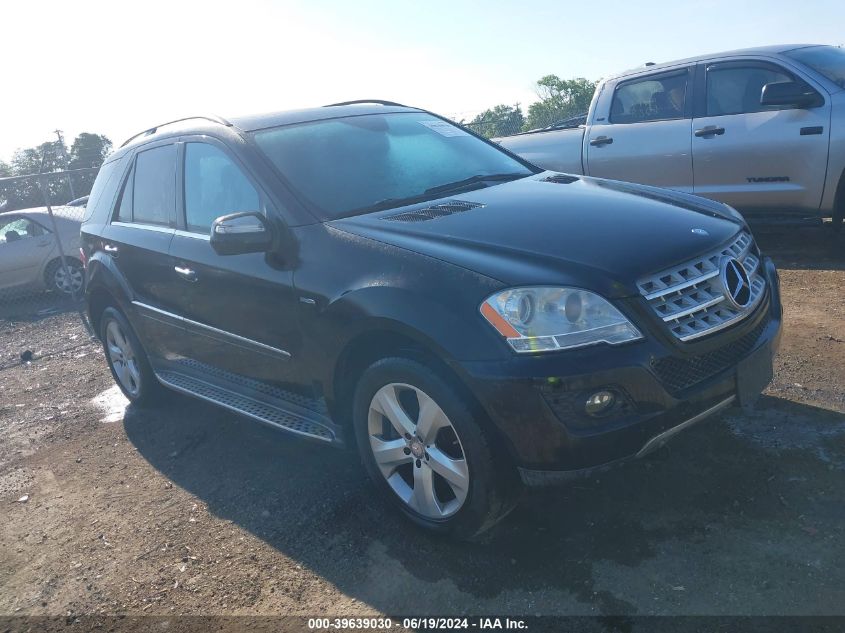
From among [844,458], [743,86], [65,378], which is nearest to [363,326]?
[844,458]

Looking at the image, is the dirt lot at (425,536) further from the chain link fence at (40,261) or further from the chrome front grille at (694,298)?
the chain link fence at (40,261)

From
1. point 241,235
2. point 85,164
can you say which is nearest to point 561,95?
point 85,164

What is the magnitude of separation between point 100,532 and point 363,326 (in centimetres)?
188

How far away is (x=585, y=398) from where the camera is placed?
2682mm

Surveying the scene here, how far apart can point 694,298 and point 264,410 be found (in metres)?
2.18

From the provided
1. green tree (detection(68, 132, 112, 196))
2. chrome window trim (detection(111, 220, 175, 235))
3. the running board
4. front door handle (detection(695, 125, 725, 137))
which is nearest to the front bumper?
the running board

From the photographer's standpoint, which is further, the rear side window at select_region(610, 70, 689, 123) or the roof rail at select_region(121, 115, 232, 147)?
the rear side window at select_region(610, 70, 689, 123)

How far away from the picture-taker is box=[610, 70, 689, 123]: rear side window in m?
7.48

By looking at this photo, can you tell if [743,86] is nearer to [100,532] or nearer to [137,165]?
[137,165]

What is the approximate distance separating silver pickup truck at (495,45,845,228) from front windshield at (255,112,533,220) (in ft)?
10.9

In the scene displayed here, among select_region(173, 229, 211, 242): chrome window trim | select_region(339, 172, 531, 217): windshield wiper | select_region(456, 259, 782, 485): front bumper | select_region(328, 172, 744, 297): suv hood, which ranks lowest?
select_region(456, 259, 782, 485): front bumper

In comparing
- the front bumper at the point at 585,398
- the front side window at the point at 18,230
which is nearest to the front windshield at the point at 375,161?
the front bumper at the point at 585,398

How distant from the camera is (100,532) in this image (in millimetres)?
3859

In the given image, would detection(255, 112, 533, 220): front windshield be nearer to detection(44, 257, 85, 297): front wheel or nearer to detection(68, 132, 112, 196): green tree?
detection(68, 132, 112, 196): green tree
